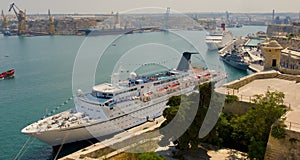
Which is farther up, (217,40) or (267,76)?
(267,76)

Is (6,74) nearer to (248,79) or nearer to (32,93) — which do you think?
(32,93)

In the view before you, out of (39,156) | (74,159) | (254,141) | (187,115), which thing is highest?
(187,115)

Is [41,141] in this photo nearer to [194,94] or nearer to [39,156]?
[39,156]

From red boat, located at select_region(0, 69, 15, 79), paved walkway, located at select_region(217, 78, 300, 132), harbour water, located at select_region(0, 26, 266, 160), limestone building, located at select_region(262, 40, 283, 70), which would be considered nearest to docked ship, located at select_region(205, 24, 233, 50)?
harbour water, located at select_region(0, 26, 266, 160)

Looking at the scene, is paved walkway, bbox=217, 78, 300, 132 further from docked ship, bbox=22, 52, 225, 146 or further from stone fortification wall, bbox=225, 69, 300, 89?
docked ship, bbox=22, 52, 225, 146

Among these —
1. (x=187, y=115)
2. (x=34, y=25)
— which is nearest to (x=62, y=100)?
(x=187, y=115)

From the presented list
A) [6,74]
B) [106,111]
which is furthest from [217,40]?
[106,111]
